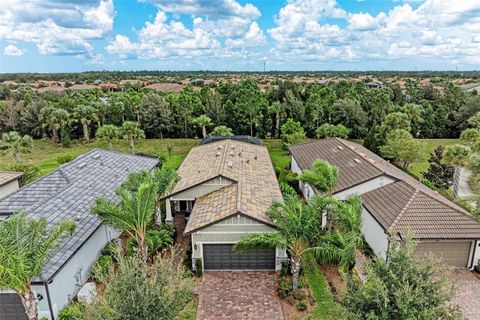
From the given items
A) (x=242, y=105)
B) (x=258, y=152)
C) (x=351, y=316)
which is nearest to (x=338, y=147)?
(x=258, y=152)

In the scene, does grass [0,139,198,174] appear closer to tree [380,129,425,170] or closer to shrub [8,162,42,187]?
shrub [8,162,42,187]

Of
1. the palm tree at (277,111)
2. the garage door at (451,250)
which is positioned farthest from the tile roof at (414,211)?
the palm tree at (277,111)

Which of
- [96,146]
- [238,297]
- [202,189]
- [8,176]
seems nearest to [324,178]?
[202,189]

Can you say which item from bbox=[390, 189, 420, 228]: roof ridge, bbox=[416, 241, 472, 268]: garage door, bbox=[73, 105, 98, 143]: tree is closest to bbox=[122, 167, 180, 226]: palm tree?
bbox=[390, 189, 420, 228]: roof ridge

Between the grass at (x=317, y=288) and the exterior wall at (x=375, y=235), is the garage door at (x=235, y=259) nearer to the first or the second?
the grass at (x=317, y=288)

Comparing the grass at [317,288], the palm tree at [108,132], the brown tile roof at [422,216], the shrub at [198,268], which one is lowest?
the grass at [317,288]

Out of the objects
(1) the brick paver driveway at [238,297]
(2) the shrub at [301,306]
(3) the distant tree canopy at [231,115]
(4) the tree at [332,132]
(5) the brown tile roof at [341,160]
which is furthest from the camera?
(3) the distant tree canopy at [231,115]

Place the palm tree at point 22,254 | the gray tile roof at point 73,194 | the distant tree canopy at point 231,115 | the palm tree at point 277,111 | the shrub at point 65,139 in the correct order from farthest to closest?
the palm tree at point 277,111
the distant tree canopy at point 231,115
the shrub at point 65,139
the gray tile roof at point 73,194
the palm tree at point 22,254

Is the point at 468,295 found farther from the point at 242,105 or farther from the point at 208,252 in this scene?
the point at 242,105
